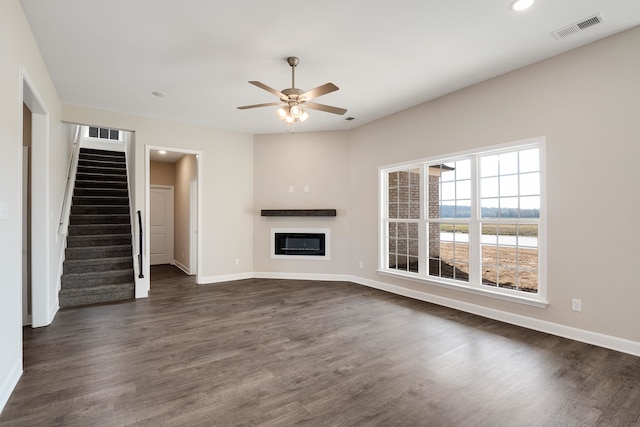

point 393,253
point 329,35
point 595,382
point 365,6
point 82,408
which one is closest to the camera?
point 82,408

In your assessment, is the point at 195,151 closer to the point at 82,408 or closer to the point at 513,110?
the point at 82,408

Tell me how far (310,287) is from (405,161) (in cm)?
266

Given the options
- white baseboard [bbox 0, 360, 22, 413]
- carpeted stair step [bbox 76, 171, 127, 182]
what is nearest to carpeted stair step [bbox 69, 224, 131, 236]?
carpeted stair step [bbox 76, 171, 127, 182]

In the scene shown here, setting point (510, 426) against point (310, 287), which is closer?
point (510, 426)

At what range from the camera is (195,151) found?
568cm

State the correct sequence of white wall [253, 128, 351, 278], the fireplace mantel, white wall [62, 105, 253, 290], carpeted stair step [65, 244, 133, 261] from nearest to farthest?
1. carpeted stair step [65, 244, 133, 261]
2. white wall [62, 105, 253, 290]
3. the fireplace mantel
4. white wall [253, 128, 351, 278]

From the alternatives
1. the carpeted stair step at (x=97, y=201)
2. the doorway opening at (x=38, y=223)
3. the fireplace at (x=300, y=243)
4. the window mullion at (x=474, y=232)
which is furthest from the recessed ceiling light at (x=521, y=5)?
the carpeted stair step at (x=97, y=201)

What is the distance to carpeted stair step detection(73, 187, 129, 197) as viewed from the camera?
6.16m

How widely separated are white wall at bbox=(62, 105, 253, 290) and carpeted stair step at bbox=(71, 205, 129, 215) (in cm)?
128

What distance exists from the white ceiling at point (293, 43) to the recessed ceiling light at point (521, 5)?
5 centimetres

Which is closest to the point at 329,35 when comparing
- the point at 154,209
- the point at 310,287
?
the point at 310,287

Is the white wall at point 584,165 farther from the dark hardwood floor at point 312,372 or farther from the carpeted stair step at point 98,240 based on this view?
the carpeted stair step at point 98,240

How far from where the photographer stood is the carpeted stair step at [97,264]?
4.78 metres

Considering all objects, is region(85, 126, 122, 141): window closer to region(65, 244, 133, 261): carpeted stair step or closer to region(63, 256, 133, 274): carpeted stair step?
region(65, 244, 133, 261): carpeted stair step
